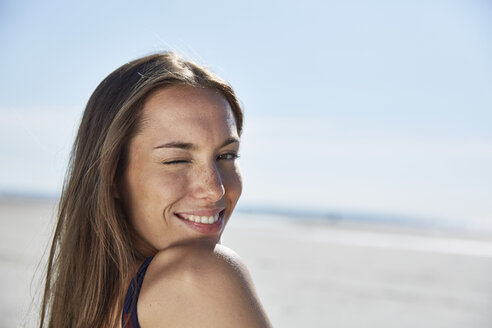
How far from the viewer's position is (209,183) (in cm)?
151

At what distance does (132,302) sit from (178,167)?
1.39 ft

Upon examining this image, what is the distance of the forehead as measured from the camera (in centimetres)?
148

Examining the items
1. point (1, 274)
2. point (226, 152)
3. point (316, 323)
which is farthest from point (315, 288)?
point (226, 152)

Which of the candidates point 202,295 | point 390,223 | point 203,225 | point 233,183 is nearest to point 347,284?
point 233,183

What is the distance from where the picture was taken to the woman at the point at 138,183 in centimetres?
148

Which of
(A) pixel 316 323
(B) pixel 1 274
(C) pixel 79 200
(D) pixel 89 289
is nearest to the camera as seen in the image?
(D) pixel 89 289

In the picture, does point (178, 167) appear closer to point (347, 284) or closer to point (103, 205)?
point (103, 205)

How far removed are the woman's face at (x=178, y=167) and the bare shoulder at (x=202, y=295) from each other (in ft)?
0.90

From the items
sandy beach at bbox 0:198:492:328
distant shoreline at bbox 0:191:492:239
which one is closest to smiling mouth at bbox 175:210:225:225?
sandy beach at bbox 0:198:492:328

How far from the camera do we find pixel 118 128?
59.9 inches

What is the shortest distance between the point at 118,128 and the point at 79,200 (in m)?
0.28

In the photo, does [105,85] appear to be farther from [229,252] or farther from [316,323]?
[316,323]

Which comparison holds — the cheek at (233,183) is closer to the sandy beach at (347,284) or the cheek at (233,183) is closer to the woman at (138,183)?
the woman at (138,183)

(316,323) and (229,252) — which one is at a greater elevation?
(229,252)
